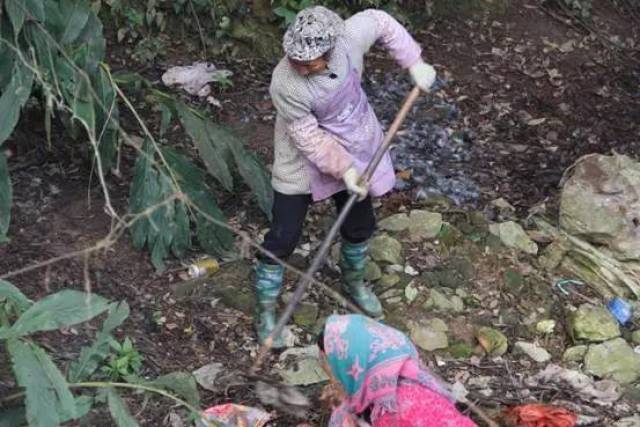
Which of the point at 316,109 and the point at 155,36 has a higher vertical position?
the point at 316,109

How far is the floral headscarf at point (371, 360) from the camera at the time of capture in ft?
9.20

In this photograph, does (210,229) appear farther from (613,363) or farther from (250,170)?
(613,363)

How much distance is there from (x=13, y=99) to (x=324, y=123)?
1.04 m

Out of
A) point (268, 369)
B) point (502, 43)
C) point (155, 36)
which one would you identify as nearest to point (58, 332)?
point (268, 369)

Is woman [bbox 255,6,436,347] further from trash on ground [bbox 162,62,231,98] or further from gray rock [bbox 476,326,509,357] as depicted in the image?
trash on ground [bbox 162,62,231,98]

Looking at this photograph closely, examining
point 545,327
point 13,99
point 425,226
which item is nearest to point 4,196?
point 13,99

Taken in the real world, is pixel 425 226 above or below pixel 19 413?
below

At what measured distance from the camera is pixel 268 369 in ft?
12.0

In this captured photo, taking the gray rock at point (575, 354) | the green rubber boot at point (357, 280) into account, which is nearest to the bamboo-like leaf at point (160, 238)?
the green rubber boot at point (357, 280)

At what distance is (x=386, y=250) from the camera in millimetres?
4148

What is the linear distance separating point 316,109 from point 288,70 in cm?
15

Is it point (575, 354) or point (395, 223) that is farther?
point (395, 223)

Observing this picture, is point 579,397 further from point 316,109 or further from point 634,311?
point 316,109

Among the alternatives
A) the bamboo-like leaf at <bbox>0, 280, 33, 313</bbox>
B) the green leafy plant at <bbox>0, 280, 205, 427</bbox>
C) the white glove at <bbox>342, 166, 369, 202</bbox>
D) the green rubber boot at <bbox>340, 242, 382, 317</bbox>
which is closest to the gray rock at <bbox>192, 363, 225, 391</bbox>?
the green rubber boot at <bbox>340, 242, 382, 317</bbox>
